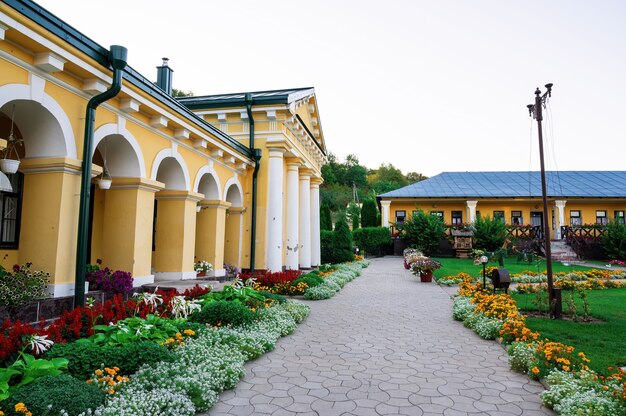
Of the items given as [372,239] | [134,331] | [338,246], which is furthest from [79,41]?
[372,239]

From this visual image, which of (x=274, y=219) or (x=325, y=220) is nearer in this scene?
(x=274, y=219)

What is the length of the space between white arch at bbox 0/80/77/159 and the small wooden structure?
2640 centimetres

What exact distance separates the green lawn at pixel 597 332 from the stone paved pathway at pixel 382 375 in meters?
1.19

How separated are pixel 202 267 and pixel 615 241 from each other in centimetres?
2548

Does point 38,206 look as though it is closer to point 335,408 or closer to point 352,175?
point 335,408

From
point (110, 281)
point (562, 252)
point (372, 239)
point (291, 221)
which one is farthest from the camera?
point (372, 239)

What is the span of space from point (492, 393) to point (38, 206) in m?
7.12

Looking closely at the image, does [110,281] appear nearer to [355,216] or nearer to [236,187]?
[236,187]

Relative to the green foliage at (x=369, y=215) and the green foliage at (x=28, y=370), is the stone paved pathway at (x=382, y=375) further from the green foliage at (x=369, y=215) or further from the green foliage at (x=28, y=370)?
the green foliage at (x=369, y=215)

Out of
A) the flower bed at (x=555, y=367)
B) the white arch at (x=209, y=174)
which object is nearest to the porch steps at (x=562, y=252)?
the flower bed at (x=555, y=367)

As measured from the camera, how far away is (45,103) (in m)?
6.26

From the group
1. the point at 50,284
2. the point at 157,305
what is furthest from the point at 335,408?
the point at 50,284

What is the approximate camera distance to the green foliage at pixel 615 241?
24.3 meters

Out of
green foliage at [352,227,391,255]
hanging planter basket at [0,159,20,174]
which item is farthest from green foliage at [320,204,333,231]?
hanging planter basket at [0,159,20,174]
